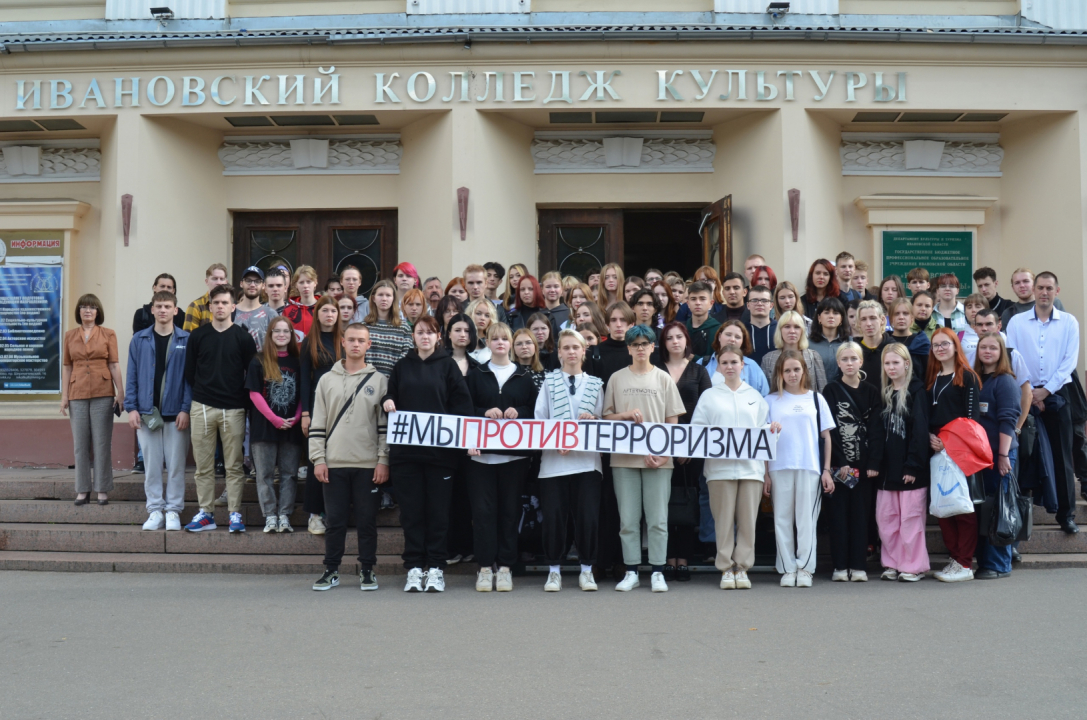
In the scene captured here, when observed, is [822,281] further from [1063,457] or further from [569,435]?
[569,435]

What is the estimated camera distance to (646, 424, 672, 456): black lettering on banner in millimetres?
7188

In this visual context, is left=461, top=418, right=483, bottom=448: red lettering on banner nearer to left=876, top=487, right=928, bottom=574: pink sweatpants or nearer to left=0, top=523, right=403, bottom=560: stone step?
left=0, top=523, right=403, bottom=560: stone step

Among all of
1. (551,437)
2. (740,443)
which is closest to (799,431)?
(740,443)

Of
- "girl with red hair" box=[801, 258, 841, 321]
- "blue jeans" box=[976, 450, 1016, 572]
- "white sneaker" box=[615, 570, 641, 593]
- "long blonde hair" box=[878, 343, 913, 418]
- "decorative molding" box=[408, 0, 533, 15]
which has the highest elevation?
"decorative molding" box=[408, 0, 533, 15]

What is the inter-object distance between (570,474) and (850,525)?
2294 millimetres

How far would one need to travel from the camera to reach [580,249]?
12.9 m

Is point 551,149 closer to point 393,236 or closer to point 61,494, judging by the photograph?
point 393,236

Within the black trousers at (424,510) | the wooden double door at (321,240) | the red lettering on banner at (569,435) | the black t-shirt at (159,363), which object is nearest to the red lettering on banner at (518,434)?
the red lettering on banner at (569,435)

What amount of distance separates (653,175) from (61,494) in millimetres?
8043

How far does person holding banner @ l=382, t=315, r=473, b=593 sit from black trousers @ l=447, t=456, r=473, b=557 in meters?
0.42

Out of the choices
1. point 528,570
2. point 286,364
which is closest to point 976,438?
point 528,570

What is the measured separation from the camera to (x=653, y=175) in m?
12.5

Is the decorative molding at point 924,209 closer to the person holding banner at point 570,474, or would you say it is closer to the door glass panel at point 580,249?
the door glass panel at point 580,249

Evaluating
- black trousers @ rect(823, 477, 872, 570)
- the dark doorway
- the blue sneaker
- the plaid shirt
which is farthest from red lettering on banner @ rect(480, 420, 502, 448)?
the dark doorway
